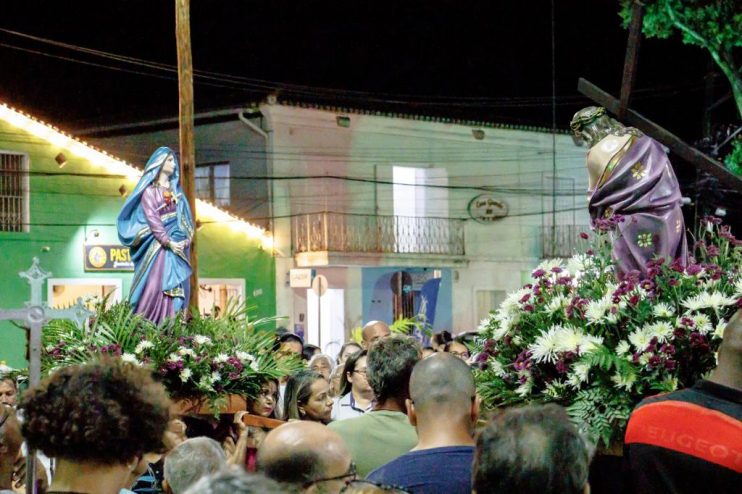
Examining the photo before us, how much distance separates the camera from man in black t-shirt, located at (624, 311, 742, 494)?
12.1 feet

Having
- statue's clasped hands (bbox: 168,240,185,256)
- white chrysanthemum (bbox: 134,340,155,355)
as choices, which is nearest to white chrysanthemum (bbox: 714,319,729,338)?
white chrysanthemum (bbox: 134,340,155,355)

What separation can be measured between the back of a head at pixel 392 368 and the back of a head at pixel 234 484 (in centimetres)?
256

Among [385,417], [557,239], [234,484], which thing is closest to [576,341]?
[385,417]

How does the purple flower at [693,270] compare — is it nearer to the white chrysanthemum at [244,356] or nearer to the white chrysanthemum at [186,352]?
the white chrysanthemum at [244,356]

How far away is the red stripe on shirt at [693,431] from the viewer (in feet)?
12.0

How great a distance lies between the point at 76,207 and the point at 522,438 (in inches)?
861

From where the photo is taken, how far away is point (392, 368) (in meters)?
4.94

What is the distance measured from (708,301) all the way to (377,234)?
954 inches

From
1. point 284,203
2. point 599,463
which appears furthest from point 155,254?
point 284,203

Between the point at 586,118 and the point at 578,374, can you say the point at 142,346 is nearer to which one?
the point at 586,118

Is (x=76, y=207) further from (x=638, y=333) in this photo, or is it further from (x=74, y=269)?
(x=638, y=333)

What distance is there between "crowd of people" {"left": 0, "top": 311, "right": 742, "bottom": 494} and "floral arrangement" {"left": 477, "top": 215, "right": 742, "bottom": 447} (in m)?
0.46

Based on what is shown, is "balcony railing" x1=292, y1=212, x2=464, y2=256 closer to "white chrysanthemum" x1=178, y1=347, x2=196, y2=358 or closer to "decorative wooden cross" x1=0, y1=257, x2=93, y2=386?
"white chrysanthemum" x1=178, y1=347, x2=196, y2=358

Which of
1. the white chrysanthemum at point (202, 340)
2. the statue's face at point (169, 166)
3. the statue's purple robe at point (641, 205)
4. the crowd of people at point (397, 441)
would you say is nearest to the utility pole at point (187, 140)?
the statue's face at point (169, 166)
